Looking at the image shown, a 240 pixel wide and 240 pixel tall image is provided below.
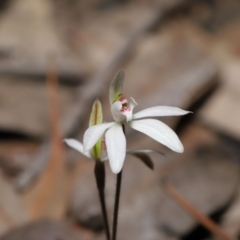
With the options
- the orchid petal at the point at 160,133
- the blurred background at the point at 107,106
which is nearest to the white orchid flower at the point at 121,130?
the orchid petal at the point at 160,133

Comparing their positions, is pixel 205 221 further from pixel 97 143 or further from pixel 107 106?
pixel 107 106

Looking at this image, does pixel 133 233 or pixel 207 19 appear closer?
pixel 133 233

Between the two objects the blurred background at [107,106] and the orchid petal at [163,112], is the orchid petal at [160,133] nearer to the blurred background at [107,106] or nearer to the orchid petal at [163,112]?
the orchid petal at [163,112]

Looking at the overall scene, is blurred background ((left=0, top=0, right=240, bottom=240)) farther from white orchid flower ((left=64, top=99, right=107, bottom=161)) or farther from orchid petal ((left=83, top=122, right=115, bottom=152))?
orchid petal ((left=83, top=122, right=115, bottom=152))

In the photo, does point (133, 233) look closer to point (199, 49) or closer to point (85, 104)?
point (85, 104)

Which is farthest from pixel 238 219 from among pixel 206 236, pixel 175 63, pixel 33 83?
pixel 33 83

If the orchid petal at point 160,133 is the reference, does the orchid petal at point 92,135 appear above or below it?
below

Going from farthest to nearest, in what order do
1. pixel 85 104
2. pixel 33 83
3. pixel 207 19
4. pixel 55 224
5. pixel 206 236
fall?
pixel 207 19, pixel 33 83, pixel 85 104, pixel 206 236, pixel 55 224
